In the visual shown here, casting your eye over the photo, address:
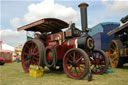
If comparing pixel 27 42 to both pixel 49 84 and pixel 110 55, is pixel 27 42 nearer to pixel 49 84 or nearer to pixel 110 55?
pixel 49 84

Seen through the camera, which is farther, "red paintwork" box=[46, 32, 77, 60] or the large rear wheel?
the large rear wheel

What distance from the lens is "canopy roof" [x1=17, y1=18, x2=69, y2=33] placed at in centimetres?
565

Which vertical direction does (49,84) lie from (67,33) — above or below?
below

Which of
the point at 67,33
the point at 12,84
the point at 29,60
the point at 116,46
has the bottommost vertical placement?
the point at 12,84

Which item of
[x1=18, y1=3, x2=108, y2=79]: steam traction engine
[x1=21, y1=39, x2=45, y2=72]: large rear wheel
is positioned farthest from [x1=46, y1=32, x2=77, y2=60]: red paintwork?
[x1=21, y1=39, x2=45, y2=72]: large rear wheel

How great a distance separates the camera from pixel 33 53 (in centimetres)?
583

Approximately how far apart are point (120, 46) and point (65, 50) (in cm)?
346

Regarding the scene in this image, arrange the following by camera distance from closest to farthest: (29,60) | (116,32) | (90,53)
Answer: (90,53)
(29,60)
(116,32)

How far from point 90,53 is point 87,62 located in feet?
2.92

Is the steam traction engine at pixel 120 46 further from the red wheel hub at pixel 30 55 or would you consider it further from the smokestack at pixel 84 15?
the red wheel hub at pixel 30 55

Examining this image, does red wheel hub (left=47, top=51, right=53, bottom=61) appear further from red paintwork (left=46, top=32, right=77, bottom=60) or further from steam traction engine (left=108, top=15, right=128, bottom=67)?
steam traction engine (left=108, top=15, right=128, bottom=67)

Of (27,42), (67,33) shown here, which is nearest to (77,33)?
(67,33)

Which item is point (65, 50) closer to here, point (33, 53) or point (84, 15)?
point (33, 53)

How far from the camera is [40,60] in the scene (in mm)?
5410
